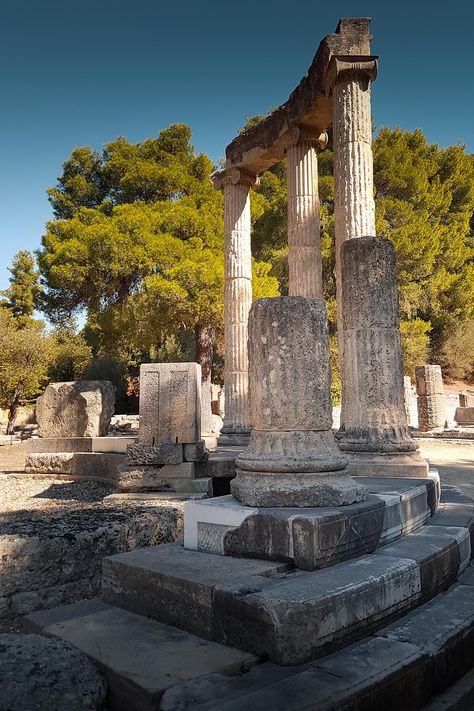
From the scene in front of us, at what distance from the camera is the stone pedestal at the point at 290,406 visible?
341cm

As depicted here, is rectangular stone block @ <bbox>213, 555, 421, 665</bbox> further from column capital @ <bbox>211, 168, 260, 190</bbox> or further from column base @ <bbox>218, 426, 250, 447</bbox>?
column capital @ <bbox>211, 168, 260, 190</bbox>

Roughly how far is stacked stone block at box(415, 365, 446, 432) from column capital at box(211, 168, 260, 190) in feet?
31.4

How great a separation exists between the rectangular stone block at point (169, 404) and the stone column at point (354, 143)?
274cm

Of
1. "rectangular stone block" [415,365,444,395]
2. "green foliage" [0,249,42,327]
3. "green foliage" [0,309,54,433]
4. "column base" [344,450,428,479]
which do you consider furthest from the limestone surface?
"green foliage" [0,249,42,327]

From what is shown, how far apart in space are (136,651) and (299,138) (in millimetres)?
9489

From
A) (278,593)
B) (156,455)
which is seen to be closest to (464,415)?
(156,455)

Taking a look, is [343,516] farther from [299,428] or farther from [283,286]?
[283,286]

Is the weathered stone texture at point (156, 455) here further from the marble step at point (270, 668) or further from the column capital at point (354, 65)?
the column capital at point (354, 65)

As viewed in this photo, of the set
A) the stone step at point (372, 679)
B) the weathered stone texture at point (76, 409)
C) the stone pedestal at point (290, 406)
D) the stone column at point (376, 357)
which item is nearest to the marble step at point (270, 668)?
the stone step at point (372, 679)

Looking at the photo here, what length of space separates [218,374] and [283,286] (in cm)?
523

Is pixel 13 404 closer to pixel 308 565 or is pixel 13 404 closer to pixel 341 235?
pixel 341 235

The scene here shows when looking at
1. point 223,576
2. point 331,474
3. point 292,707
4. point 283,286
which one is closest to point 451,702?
point 292,707

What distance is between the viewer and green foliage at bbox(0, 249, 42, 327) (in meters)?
28.9

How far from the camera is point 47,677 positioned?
6.76 feet
